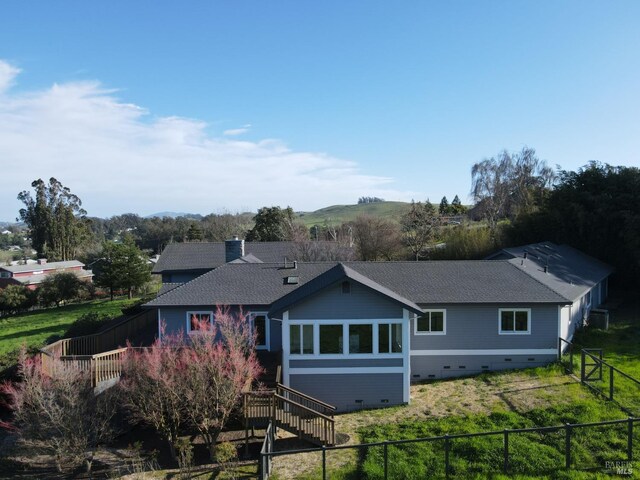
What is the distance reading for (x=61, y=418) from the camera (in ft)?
40.8

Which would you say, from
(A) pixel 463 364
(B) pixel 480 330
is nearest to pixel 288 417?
(A) pixel 463 364

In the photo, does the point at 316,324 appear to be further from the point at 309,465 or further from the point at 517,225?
the point at 517,225

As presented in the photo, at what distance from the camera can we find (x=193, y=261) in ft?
119

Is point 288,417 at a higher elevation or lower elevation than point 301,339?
lower

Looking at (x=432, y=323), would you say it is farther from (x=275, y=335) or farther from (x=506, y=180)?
(x=506, y=180)

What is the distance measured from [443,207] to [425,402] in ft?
230

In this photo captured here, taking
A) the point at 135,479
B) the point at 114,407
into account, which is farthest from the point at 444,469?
the point at 114,407

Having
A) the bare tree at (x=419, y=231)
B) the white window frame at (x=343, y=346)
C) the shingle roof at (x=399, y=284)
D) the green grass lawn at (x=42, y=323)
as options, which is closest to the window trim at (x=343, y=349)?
the white window frame at (x=343, y=346)

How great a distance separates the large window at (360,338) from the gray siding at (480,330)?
120 inches

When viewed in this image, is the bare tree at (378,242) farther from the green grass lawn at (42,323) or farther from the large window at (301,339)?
the large window at (301,339)

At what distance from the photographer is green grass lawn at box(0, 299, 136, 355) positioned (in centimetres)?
3059

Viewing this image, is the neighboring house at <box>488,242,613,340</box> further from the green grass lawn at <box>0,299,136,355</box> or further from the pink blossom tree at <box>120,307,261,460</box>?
the green grass lawn at <box>0,299,136,355</box>

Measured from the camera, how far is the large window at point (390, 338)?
16.4 m

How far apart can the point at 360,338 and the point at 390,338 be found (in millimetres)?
1043
